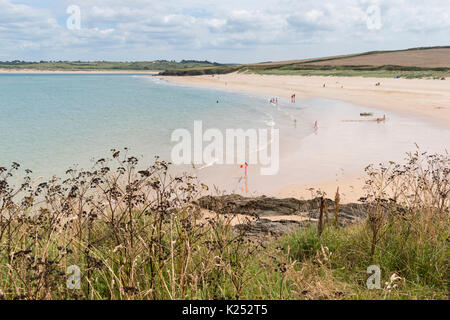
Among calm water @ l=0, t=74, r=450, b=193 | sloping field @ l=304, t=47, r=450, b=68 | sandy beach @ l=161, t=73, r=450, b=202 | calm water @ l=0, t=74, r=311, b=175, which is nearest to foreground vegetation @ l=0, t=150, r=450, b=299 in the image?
sandy beach @ l=161, t=73, r=450, b=202

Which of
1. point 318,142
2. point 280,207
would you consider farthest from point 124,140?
point 280,207

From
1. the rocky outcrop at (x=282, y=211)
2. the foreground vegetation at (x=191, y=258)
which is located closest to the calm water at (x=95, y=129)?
the rocky outcrop at (x=282, y=211)

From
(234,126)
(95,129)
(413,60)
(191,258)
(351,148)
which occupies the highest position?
(413,60)

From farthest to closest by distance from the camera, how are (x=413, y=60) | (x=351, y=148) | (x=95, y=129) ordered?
(x=413, y=60)
(x=95, y=129)
(x=351, y=148)

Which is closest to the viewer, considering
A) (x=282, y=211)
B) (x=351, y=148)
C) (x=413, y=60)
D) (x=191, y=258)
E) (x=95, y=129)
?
(x=191, y=258)

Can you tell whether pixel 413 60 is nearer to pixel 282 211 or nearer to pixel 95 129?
pixel 95 129

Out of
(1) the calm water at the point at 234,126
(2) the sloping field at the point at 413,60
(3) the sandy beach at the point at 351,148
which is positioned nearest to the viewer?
(3) the sandy beach at the point at 351,148


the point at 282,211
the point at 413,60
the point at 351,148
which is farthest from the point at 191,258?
the point at 413,60

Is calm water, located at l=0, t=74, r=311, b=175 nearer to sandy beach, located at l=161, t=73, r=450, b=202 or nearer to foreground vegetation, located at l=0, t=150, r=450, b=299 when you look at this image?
sandy beach, located at l=161, t=73, r=450, b=202

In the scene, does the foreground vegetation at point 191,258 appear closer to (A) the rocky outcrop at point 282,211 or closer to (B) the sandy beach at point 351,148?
(B) the sandy beach at point 351,148

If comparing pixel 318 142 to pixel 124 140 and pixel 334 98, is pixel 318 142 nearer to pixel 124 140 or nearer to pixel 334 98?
pixel 124 140

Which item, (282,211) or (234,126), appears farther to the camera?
(234,126)
